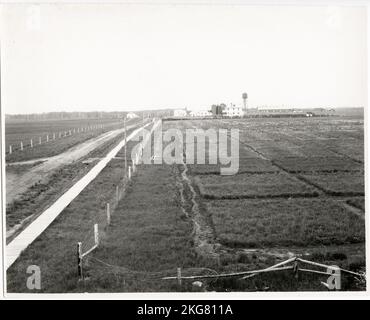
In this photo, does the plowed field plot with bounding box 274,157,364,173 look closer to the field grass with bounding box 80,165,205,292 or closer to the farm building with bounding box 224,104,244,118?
the farm building with bounding box 224,104,244,118

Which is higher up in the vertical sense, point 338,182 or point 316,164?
point 316,164

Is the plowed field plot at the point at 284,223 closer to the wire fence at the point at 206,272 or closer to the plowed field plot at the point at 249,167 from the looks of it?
the wire fence at the point at 206,272

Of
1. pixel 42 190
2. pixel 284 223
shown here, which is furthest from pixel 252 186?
pixel 42 190

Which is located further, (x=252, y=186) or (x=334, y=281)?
(x=252, y=186)

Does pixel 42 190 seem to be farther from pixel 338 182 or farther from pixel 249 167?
pixel 338 182

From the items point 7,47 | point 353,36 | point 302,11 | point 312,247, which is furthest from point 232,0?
point 312,247
